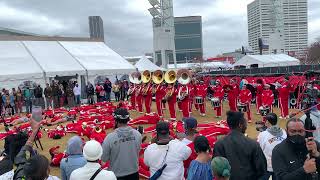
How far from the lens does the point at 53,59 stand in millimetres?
23391

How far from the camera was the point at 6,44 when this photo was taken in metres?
23.4

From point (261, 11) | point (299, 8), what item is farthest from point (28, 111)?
point (299, 8)

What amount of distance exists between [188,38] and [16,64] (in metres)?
118

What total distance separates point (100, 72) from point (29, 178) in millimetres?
20424

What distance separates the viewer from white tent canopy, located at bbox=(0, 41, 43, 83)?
2050cm

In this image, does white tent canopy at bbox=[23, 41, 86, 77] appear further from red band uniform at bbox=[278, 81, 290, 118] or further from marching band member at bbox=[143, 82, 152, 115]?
red band uniform at bbox=[278, 81, 290, 118]

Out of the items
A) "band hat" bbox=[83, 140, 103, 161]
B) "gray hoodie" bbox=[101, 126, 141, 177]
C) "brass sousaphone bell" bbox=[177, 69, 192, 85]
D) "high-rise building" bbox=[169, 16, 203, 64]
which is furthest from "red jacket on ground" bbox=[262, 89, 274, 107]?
"high-rise building" bbox=[169, 16, 203, 64]

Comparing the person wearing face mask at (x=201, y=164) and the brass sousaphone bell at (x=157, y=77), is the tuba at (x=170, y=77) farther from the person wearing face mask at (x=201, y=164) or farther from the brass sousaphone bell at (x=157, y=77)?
the person wearing face mask at (x=201, y=164)

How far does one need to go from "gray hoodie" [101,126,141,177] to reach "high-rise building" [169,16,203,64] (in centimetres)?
13077

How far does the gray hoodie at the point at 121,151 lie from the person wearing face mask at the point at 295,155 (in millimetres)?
2104

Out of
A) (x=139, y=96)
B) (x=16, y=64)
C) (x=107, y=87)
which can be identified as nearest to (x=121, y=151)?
(x=139, y=96)

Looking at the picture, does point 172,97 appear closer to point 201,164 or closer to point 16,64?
point 201,164

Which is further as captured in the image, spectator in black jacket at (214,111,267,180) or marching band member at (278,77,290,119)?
marching band member at (278,77,290,119)

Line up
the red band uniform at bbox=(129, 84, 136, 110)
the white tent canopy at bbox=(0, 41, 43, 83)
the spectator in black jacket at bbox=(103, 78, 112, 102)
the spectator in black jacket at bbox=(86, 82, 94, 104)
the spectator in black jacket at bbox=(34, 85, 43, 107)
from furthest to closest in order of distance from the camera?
the spectator in black jacket at bbox=(103, 78, 112, 102)
the spectator in black jacket at bbox=(86, 82, 94, 104)
the spectator in black jacket at bbox=(34, 85, 43, 107)
the white tent canopy at bbox=(0, 41, 43, 83)
the red band uniform at bbox=(129, 84, 136, 110)
